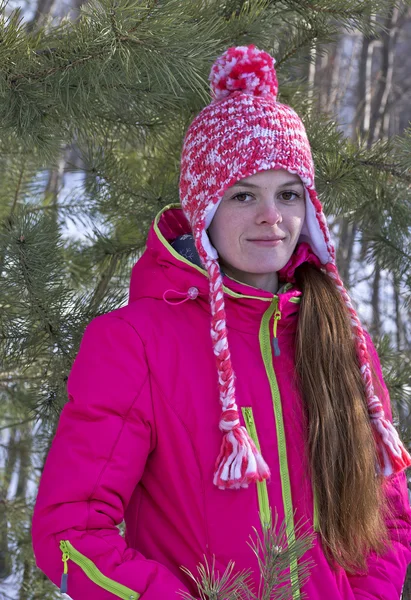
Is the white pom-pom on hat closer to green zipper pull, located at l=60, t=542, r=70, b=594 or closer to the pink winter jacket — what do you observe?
the pink winter jacket

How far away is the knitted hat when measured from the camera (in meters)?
1.80

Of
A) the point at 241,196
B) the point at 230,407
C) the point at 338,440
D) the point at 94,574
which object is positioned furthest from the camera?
the point at 241,196

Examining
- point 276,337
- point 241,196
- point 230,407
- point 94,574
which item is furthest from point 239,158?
point 94,574

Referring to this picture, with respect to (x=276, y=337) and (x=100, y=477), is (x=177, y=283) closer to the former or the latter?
(x=276, y=337)

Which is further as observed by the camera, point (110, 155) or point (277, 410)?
point (110, 155)

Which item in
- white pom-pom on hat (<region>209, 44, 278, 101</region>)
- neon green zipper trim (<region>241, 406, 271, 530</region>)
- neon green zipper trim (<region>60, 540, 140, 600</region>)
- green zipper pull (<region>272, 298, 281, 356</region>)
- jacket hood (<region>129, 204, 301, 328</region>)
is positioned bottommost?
neon green zipper trim (<region>60, 540, 140, 600</region>)

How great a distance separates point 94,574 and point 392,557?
0.78 metres

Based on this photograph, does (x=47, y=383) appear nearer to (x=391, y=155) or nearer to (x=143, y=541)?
(x=143, y=541)

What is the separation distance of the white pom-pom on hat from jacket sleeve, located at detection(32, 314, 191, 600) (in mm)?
762

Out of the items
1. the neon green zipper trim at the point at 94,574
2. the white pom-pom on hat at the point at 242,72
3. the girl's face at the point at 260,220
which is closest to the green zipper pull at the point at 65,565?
the neon green zipper trim at the point at 94,574

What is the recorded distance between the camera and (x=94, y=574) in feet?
4.82

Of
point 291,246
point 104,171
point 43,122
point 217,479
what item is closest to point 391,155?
point 291,246

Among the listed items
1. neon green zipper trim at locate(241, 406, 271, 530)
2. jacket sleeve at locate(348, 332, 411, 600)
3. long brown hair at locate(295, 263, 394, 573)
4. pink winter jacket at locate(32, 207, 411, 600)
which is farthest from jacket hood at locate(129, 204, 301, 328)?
jacket sleeve at locate(348, 332, 411, 600)

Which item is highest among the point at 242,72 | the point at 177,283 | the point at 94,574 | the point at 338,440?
the point at 242,72
